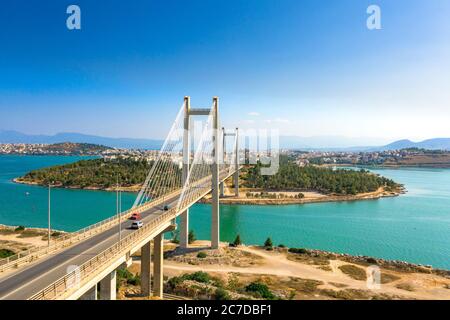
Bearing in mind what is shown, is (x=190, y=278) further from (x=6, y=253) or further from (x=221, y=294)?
(x=6, y=253)

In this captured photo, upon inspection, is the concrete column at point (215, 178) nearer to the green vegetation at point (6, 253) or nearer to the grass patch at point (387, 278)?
the grass patch at point (387, 278)

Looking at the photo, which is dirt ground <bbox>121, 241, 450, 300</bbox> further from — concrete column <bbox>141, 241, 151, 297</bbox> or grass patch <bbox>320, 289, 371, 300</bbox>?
concrete column <bbox>141, 241, 151, 297</bbox>

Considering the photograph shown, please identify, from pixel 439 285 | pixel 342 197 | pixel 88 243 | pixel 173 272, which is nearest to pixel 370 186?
pixel 342 197

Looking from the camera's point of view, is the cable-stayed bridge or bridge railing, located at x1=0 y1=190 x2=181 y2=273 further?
bridge railing, located at x1=0 y1=190 x2=181 y2=273

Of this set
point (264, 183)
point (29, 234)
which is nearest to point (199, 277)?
point (29, 234)

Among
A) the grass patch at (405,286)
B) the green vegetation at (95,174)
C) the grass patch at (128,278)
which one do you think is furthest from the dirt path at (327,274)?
the green vegetation at (95,174)

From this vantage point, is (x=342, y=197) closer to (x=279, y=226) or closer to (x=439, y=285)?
(x=279, y=226)

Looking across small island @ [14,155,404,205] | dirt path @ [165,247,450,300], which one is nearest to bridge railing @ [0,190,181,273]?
dirt path @ [165,247,450,300]
